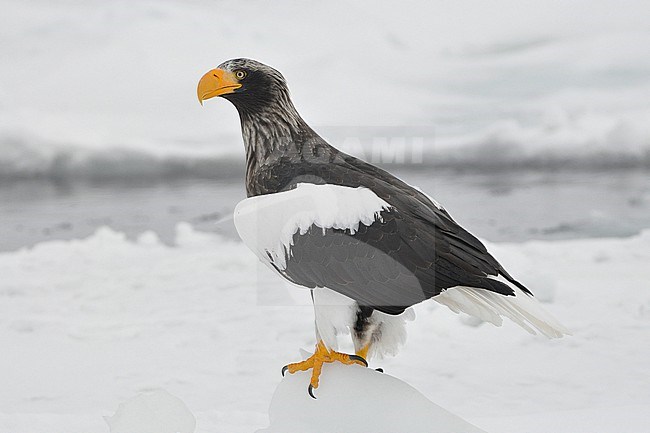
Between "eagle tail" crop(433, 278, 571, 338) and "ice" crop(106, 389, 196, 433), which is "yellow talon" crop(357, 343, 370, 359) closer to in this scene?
"eagle tail" crop(433, 278, 571, 338)

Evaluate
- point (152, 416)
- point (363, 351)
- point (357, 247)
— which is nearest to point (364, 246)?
point (357, 247)

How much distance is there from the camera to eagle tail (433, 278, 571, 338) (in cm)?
140

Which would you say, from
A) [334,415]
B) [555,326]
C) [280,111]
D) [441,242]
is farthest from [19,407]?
[555,326]

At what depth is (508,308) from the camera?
1.42 metres

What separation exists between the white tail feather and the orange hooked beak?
61cm

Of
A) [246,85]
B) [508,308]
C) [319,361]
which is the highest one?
[246,85]

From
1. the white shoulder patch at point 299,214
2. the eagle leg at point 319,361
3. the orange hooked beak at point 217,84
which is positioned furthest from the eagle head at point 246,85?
the eagle leg at point 319,361

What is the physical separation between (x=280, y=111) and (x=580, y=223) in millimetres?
2508

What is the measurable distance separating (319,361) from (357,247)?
283 mm

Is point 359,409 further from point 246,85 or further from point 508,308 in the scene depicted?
point 246,85

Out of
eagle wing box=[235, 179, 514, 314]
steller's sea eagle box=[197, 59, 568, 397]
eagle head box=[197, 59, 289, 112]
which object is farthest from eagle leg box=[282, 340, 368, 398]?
eagle head box=[197, 59, 289, 112]

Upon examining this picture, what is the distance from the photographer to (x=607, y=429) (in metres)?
1.89

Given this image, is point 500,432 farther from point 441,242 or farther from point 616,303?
point 616,303

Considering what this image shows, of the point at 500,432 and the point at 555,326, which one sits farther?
the point at 500,432
